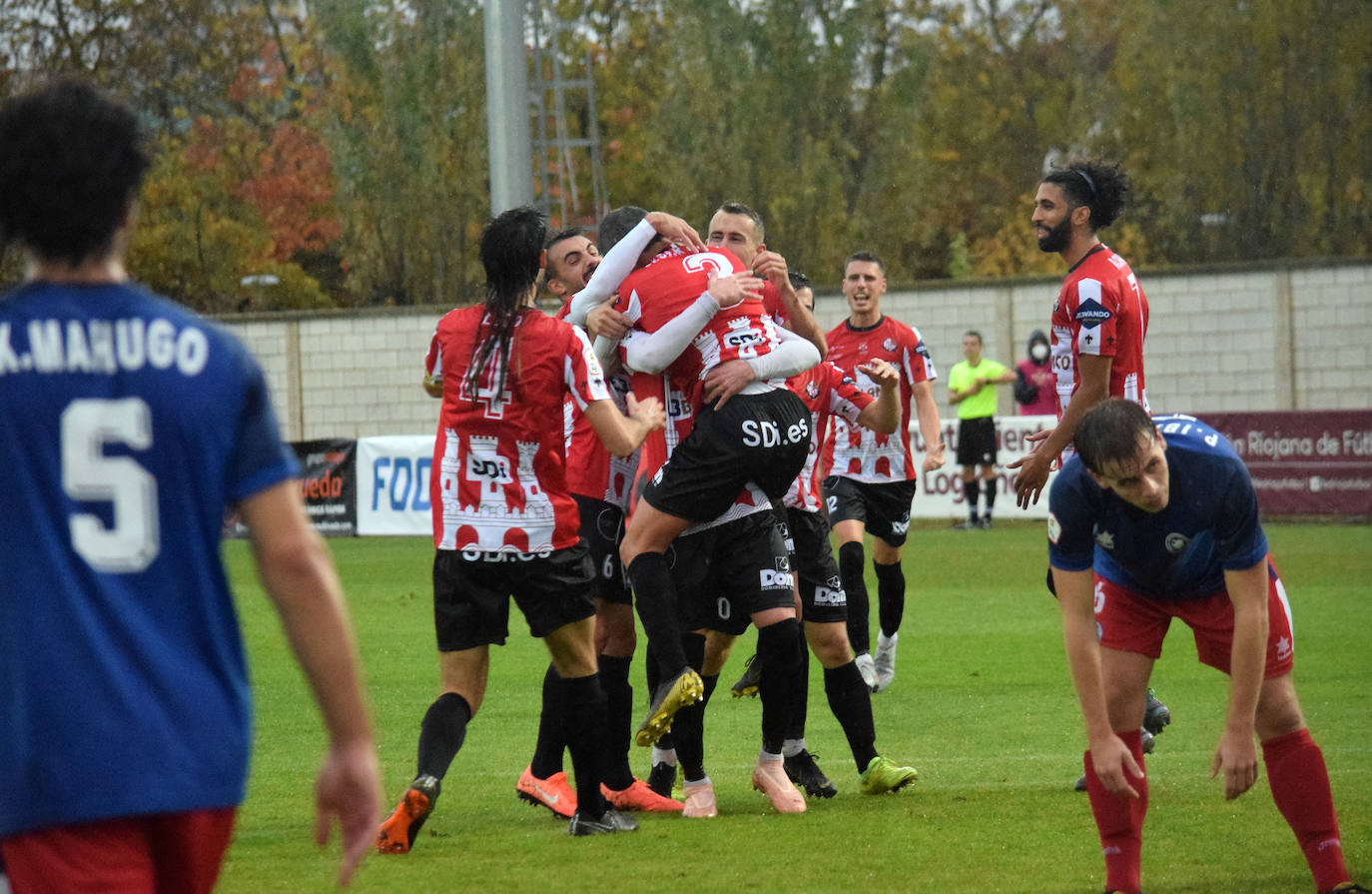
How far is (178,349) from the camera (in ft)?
8.14

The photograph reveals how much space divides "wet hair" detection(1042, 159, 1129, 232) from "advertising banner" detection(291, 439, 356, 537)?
49.6 feet

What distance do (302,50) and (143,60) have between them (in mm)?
4645

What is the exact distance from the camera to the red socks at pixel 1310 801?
4.66 m

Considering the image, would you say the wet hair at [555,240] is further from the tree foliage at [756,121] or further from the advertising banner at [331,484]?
the tree foliage at [756,121]

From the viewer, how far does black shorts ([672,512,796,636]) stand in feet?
20.5

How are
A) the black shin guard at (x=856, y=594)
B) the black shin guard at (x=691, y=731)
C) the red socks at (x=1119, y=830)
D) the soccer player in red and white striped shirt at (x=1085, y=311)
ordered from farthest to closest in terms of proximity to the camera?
the black shin guard at (x=856, y=594), the soccer player in red and white striped shirt at (x=1085, y=311), the black shin guard at (x=691, y=731), the red socks at (x=1119, y=830)

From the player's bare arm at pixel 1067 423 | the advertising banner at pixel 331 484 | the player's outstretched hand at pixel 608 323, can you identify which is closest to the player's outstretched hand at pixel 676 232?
the player's outstretched hand at pixel 608 323

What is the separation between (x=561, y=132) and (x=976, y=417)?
1327 centimetres

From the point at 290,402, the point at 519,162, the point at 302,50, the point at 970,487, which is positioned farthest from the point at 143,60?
the point at 970,487

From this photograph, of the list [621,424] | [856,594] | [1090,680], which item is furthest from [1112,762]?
[856,594]

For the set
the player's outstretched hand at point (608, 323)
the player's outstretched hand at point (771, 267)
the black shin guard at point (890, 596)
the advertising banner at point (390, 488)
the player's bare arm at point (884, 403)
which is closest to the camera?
the player's outstretched hand at point (608, 323)

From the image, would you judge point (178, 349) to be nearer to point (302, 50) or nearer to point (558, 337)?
point (558, 337)

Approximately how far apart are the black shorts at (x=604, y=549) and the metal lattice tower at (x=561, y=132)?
20.9 metres

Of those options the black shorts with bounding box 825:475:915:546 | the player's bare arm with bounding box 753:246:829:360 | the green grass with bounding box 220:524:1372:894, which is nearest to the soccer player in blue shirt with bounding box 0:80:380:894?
the green grass with bounding box 220:524:1372:894
